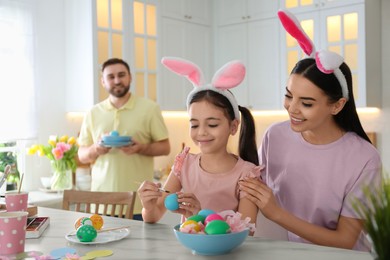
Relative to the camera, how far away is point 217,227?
1.30 meters

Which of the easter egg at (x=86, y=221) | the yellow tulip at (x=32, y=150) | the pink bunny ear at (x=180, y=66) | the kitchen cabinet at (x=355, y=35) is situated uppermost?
the kitchen cabinet at (x=355, y=35)

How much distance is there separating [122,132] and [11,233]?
1806mm

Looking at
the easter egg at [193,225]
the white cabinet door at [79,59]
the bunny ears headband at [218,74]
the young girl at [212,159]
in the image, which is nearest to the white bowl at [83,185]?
the white cabinet door at [79,59]

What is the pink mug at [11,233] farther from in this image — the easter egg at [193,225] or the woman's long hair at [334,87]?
the woman's long hair at [334,87]

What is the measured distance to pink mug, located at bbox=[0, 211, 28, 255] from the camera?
133cm

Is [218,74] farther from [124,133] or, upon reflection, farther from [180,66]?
[124,133]

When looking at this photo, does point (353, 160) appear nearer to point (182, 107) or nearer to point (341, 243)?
point (341, 243)

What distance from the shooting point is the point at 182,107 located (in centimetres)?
449

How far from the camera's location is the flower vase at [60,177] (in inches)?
140

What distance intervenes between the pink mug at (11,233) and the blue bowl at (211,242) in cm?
44

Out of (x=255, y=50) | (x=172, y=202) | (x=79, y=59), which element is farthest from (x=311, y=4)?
(x=172, y=202)

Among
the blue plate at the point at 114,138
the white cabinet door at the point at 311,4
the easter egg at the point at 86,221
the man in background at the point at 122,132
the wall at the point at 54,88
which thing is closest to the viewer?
the easter egg at the point at 86,221

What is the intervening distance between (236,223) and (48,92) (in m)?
2.83

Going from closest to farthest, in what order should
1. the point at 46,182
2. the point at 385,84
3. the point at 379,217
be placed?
the point at 379,217 → the point at 46,182 → the point at 385,84
